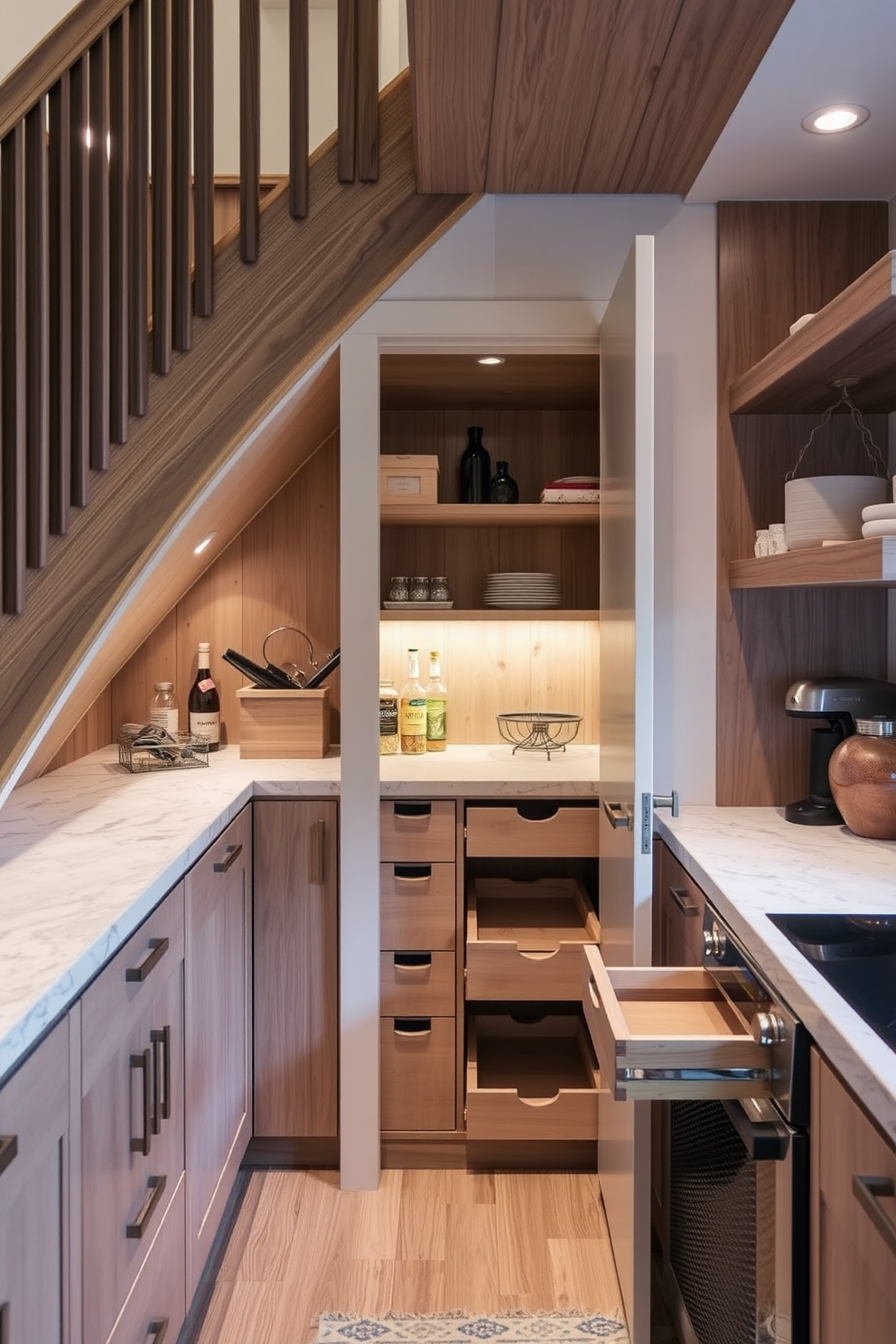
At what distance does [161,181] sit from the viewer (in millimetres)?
1887

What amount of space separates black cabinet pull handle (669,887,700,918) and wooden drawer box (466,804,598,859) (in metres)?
0.47

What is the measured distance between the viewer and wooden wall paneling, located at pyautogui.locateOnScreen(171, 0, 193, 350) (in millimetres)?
1872

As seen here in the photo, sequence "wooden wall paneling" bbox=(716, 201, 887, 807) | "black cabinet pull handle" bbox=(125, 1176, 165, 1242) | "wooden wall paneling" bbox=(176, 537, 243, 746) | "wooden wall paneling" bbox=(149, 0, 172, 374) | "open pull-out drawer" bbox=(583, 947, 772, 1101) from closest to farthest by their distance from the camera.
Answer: "open pull-out drawer" bbox=(583, 947, 772, 1101) → "black cabinet pull handle" bbox=(125, 1176, 165, 1242) → "wooden wall paneling" bbox=(149, 0, 172, 374) → "wooden wall paneling" bbox=(716, 201, 887, 807) → "wooden wall paneling" bbox=(176, 537, 243, 746)

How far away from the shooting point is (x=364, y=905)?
228 centimetres

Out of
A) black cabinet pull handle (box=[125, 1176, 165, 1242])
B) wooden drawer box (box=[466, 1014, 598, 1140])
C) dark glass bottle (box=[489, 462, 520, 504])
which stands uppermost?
dark glass bottle (box=[489, 462, 520, 504])

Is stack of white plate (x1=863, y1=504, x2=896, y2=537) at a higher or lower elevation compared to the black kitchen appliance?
higher

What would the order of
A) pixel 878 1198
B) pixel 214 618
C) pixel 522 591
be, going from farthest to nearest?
1. pixel 214 618
2. pixel 522 591
3. pixel 878 1198

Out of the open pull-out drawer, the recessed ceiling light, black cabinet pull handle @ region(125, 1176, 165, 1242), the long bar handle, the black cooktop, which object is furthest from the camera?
the recessed ceiling light

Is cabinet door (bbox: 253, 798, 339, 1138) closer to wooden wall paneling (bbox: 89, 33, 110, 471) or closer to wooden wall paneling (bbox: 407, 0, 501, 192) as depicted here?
wooden wall paneling (bbox: 89, 33, 110, 471)

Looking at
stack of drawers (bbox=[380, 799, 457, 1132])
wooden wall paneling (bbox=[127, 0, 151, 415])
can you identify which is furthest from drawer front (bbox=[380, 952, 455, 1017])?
wooden wall paneling (bbox=[127, 0, 151, 415])

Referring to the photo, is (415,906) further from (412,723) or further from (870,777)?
(870,777)

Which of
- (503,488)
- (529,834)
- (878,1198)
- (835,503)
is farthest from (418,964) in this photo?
(878,1198)

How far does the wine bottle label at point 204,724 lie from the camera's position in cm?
279

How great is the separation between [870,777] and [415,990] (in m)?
1.15
